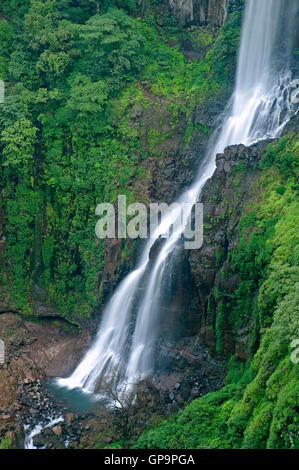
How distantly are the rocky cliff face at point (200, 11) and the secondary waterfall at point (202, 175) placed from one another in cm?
396

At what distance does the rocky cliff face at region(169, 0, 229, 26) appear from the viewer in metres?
27.1

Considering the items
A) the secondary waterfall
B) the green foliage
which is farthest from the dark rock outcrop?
the secondary waterfall

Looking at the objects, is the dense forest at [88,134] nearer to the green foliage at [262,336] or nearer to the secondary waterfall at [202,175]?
the secondary waterfall at [202,175]

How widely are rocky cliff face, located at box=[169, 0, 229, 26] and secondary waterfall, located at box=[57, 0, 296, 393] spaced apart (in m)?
3.96

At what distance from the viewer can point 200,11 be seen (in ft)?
89.3

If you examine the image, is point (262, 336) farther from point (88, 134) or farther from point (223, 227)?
point (88, 134)

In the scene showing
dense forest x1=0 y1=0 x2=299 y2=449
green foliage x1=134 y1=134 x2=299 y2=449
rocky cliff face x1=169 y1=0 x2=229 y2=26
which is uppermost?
rocky cliff face x1=169 y1=0 x2=229 y2=26

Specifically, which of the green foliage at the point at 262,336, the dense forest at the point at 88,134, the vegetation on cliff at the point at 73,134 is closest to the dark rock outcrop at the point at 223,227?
the dense forest at the point at 88,134

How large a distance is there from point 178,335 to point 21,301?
8.57m

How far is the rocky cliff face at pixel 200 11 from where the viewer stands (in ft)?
88.8

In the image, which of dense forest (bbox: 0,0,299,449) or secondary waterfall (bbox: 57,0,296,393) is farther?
dense forest (bbox: 0,0,299,449)

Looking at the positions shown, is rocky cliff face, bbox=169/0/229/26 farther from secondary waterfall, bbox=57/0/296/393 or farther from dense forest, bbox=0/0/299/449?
secondary waterfall, bbox=57/0/296/393

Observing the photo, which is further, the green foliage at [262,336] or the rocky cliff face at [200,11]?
the rocky cliff face at [200,11]

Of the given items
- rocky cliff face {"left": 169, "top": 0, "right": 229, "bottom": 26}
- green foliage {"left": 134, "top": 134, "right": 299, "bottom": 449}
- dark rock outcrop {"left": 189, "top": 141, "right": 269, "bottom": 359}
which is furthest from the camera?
rocky cliff face {"left": 169, "top": 0, "right": 229, "bottom": 26}
